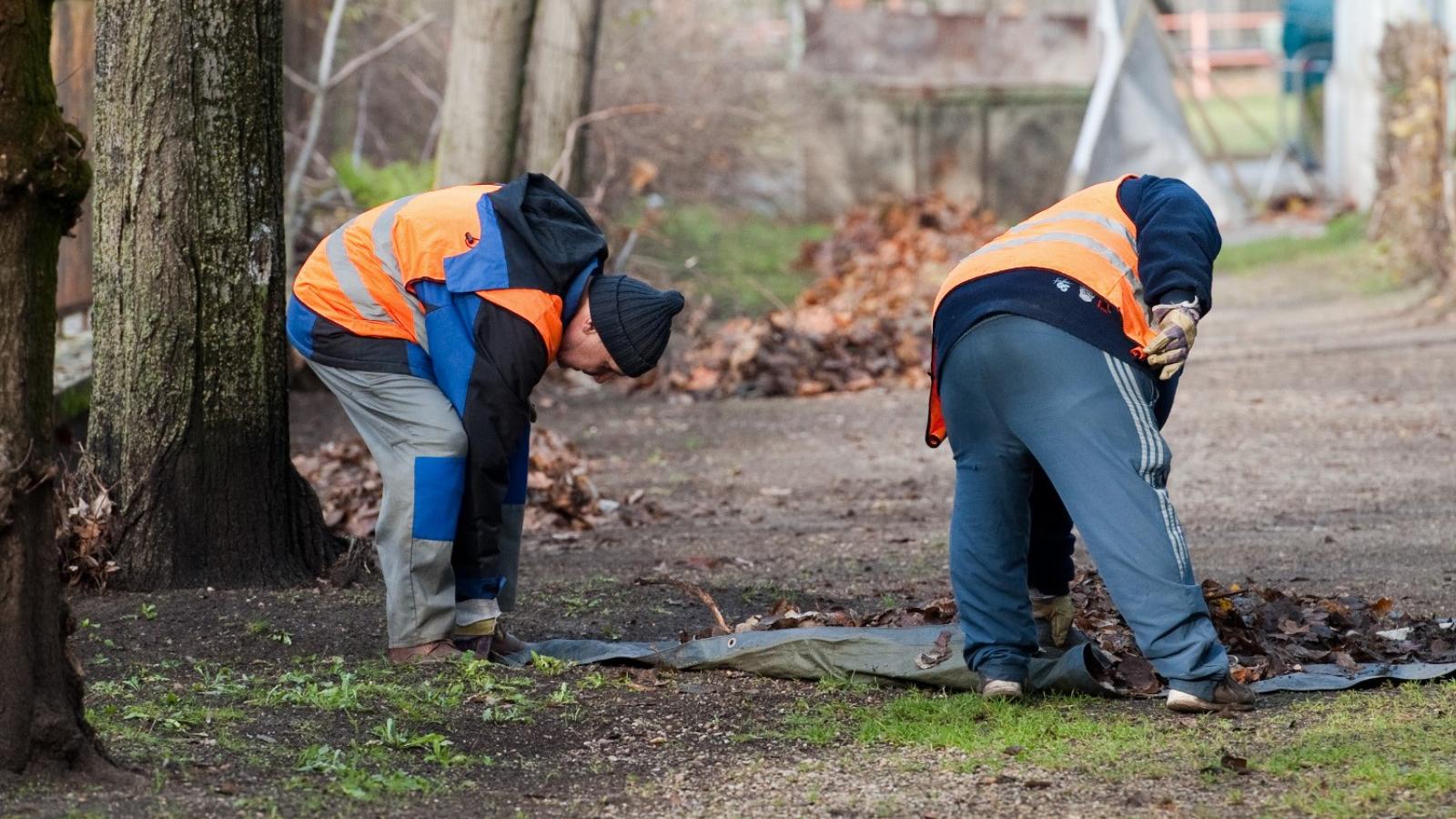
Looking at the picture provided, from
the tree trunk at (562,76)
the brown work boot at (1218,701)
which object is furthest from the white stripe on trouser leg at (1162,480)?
the tree trunk at (562,76)

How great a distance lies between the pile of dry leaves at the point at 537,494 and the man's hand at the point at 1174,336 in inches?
158

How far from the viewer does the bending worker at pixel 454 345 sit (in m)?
4.55

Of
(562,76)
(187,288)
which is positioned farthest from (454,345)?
(562,76)

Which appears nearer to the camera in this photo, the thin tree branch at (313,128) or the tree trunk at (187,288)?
the tree trunk at (187,288)

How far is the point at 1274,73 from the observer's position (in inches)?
1655

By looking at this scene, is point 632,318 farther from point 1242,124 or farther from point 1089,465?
point 1242,124

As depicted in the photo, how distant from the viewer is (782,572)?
256 inches

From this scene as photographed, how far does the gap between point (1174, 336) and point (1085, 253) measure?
333 millimetres

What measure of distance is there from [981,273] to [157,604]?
283 centimetres

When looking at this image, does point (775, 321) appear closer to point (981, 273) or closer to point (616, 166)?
point (616, 166)

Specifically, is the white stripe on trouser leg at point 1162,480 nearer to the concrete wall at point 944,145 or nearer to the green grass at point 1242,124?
the concrete wall at point 944,145

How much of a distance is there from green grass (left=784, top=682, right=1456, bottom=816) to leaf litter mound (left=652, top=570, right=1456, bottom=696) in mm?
259

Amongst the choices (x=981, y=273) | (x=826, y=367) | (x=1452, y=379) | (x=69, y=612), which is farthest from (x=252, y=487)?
(x=1452, y=379)

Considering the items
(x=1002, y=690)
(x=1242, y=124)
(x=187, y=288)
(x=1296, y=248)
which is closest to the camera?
(x=1002, y=690)
